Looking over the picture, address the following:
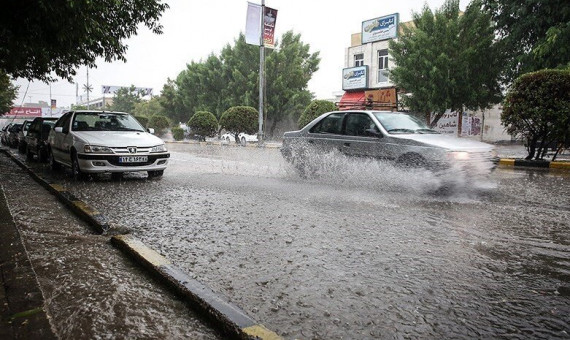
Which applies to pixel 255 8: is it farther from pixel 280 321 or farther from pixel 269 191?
pixel 280 321

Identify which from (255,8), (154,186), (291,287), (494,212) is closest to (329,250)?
(291,287)

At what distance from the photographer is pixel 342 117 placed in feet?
28.8

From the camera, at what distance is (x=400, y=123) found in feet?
26.9

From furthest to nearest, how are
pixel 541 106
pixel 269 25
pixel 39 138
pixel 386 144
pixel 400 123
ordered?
1. pixel 269 25
2. pixel 39 138
3. pixel 541 106
4. pixel 400 123
5. pixel 386 144

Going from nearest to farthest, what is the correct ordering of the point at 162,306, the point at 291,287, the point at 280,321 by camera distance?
the point at 280,321
the point at 162,306
the point at 291,287

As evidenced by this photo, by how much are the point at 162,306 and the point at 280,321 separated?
0.83 m

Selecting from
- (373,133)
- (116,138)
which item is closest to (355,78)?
(373,133)

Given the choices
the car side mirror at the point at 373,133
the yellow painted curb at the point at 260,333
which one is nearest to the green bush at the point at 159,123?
the car side mirror at the point at 373,133

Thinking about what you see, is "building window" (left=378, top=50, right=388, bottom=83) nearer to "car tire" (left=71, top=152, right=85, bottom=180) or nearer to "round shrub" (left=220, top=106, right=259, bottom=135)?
"round shrub" (left=220, top=106, right=259, bottom=135)

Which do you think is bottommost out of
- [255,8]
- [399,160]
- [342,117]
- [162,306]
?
[162,306]

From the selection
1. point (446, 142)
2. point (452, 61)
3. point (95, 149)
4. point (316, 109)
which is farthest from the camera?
point (316, 109)

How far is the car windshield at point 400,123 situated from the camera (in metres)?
7.96

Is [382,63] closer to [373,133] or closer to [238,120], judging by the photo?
[238,120]

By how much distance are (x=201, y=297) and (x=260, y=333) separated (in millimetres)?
609
